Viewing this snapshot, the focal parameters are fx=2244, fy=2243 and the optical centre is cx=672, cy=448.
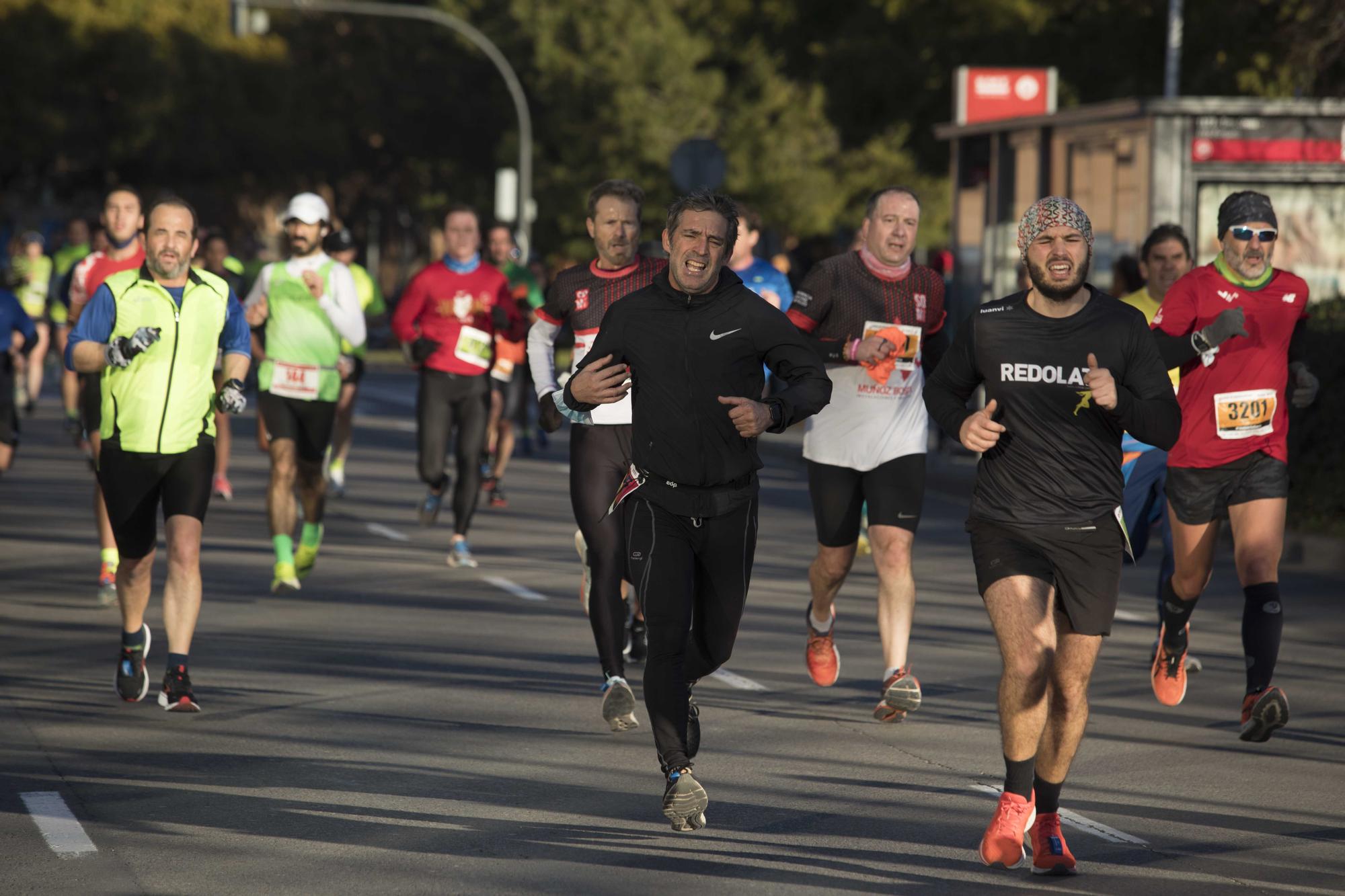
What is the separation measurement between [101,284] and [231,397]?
0.75 metres

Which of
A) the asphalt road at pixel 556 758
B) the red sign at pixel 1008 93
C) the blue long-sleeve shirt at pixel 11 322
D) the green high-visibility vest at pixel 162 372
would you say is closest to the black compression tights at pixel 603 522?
the asphalt road at pixel 556 758

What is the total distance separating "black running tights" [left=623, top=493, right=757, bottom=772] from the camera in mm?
6773

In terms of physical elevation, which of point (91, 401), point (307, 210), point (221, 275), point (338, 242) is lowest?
point (91, 401)

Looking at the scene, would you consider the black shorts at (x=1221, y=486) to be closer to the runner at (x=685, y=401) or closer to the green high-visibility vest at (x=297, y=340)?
the runner at (x=685, y=401)

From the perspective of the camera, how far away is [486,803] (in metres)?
7.03

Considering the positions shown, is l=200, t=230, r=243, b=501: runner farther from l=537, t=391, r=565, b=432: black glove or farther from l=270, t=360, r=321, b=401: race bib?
l=537, t=391, r=565, b=432: black glove

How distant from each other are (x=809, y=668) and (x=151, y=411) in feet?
9.30

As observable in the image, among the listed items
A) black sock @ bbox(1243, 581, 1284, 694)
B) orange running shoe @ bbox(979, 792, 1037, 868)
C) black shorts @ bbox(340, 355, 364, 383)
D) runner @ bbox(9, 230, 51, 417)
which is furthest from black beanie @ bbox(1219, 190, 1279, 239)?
runner @ bbox(9, 230, 51, 417)

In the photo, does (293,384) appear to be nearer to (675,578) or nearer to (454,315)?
(454,315)

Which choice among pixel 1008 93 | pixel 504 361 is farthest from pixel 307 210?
pixel 1008 93

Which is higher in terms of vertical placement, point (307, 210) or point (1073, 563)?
point (307, 210)

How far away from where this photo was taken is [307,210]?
12.3 meters

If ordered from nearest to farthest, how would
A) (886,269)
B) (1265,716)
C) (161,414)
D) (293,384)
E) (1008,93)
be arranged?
(1265,716)
(161,414)
(886,269)
(293,384)
(1008,93)

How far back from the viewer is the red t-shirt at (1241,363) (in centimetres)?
851
